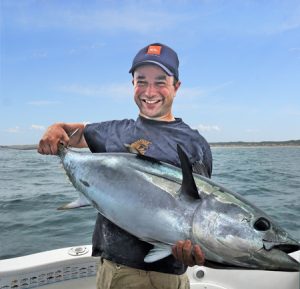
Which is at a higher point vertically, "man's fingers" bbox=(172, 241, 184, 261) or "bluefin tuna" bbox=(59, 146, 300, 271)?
"bluefin tuna" bbox=(59, 146, 300, 271)

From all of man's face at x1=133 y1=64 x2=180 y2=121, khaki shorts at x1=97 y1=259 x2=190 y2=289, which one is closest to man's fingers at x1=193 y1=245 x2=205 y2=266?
khaki shorts at x1=97 y1=259 x2=190 y2=289

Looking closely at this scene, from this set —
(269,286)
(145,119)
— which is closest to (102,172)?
(145,119)

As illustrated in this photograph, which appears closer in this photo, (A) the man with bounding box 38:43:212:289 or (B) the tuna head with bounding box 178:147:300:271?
(B) the tuna head with bounding box 178:147:300:271

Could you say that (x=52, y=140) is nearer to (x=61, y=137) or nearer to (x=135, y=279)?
(x=61, y=137)

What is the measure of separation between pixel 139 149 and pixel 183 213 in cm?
73

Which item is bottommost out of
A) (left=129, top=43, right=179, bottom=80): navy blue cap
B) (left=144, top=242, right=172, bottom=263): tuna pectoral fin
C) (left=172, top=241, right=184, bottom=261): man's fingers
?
(left=144, top=242, right=172, bottom=263): tuna pectoral fin

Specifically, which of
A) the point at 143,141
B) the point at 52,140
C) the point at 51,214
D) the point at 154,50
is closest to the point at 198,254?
the point at 143,141

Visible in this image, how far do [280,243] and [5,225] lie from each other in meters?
7.90

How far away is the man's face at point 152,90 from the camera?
2537 mm

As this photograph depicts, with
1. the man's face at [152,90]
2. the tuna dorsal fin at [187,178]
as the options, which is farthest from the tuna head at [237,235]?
the man's face at [152,90]

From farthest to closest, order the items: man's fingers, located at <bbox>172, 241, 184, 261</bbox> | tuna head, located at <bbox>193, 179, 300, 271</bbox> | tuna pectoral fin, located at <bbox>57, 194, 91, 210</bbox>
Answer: tuna pectoral fin, located at <bbox>57, 194, 91, 210</bbox> → man's fingers, located at <bbox>172, 241, 184, 261</bbox> → tuna head, located at <bbox>193, 179, 300, 271</bbox>

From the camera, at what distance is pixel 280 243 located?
1.76m

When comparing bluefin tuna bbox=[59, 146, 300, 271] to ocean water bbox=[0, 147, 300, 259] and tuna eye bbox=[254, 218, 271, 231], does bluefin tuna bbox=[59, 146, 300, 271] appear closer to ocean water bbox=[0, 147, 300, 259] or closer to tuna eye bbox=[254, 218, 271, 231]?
tuna eye bbox=[254, 218, 271, 231]

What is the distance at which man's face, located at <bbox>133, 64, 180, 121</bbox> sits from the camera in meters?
2.54
